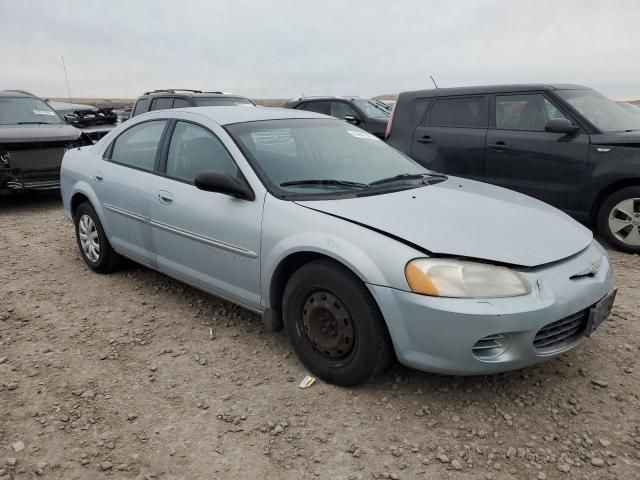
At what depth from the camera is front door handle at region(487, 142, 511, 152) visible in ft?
20.1

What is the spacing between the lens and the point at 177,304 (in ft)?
13.8

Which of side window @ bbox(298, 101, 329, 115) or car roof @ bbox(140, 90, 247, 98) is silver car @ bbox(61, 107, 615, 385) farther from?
side window @ bbox(298, 101, 329, 115)

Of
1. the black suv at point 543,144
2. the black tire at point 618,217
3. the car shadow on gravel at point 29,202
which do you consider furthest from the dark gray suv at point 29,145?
the black tire at point 618,217

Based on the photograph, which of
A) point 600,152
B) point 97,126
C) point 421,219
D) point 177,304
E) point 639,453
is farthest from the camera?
point 97,126

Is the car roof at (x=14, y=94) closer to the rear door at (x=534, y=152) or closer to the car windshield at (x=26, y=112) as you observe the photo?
the car windshield at (x=26, y=112)

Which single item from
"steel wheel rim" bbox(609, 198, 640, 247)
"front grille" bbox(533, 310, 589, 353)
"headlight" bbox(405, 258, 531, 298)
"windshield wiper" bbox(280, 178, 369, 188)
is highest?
"windshield wiper" bbox(280, 178, 369, 188)

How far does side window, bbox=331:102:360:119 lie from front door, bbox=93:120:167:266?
6.51 meters

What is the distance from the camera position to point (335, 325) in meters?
2.90

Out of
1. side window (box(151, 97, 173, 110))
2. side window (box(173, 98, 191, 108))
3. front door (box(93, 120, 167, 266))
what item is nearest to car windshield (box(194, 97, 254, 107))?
side window (box(173, 98, 191, 108))

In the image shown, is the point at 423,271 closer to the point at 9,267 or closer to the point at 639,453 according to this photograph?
the point at 639,453

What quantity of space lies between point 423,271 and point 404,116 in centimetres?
487

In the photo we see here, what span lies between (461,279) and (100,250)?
3385mm

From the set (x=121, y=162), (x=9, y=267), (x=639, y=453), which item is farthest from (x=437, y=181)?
(x=9, y=267)

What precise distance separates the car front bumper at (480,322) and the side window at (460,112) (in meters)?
4.09
